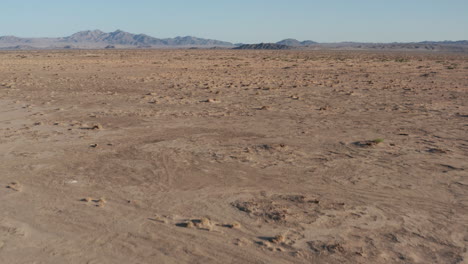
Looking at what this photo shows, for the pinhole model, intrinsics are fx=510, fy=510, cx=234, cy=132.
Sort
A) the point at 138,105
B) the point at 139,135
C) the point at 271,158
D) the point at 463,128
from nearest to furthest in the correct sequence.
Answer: the point at 271,158, the point at 139,135, the point at 463,128, the point at 138,105

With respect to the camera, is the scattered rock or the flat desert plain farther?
the scattered rock

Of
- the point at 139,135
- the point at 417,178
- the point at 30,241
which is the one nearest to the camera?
the point at 30,241

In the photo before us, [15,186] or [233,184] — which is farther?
[233,184]

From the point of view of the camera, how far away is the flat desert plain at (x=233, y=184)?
20.4ft

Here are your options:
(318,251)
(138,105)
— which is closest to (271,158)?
(318,251)

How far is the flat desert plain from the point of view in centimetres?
622

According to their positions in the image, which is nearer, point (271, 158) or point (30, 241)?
point (30, 241)

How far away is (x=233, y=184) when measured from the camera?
28.7ft

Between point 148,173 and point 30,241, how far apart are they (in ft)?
A: 10.7

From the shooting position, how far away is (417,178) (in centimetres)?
907

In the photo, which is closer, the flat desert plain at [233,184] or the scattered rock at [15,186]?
the flat desert plain at [233,184]

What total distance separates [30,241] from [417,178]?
6.43 meters

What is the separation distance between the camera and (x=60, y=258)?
19.3ft

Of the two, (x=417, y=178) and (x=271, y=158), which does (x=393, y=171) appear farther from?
(x=271, y=158)
